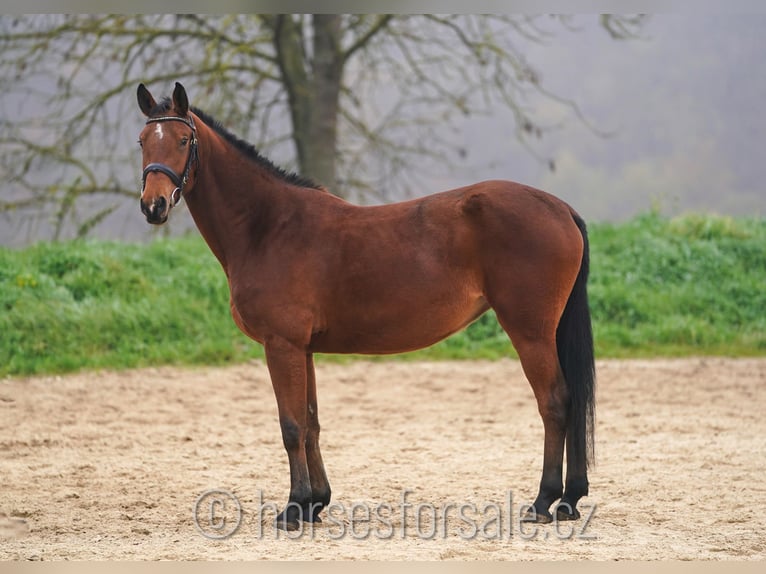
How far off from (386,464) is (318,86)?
345 inches

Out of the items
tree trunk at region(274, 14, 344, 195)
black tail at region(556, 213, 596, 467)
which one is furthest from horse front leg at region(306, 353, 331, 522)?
tree trunk at region(274, 14, 344, 195)

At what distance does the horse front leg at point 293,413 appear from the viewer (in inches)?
190

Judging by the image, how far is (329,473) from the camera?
636 cm

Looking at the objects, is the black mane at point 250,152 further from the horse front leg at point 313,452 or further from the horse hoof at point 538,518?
the horse hoof at point 538,518

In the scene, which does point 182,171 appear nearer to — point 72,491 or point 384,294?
point 384,294

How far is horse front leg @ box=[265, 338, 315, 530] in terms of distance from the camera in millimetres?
4836

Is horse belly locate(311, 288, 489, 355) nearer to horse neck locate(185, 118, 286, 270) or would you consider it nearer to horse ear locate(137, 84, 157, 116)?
horse neck locate(185, 118, 286, 270)

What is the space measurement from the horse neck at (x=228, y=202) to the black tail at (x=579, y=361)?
1.79m

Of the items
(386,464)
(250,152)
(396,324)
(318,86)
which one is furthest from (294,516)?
(318,86)

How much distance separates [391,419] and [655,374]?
3412 mm

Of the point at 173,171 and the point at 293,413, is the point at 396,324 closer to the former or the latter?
the point at 293,413

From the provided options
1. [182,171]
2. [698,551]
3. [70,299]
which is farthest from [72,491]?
[70,299]

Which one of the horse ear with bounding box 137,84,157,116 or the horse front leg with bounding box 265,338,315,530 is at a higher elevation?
the horse ear with bounding box 137,84,157,116

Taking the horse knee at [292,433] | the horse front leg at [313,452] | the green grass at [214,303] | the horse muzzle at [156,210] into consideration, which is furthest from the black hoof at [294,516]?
the green grass at [214,303]
